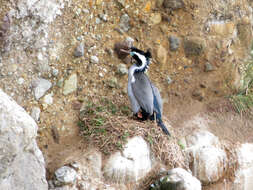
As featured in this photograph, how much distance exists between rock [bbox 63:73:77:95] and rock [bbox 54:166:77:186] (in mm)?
1034

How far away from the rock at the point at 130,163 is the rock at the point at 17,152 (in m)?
0.96

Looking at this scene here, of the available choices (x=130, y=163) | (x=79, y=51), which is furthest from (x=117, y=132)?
(x=79, y=51)

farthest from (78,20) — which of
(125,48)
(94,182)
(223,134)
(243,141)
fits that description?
(243,141)

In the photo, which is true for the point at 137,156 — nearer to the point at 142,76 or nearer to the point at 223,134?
the point at 142,76

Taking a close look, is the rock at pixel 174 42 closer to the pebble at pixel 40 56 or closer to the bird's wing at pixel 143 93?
the bird's wing at pixel 143 93

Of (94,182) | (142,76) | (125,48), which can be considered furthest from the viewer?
(125,48)

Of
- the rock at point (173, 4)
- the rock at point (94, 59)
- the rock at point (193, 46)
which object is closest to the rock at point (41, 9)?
the rock at point (94, 59)

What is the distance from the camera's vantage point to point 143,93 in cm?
409

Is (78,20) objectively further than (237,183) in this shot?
No

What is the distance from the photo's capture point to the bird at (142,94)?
A: 4082mm

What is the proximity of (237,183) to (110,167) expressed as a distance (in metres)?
2.03

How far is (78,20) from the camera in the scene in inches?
168

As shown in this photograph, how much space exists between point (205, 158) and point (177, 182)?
0.93 metres

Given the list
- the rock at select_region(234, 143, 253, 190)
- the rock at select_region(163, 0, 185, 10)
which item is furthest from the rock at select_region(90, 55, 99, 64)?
the rock at select_region(234, 143, 253, 190)
